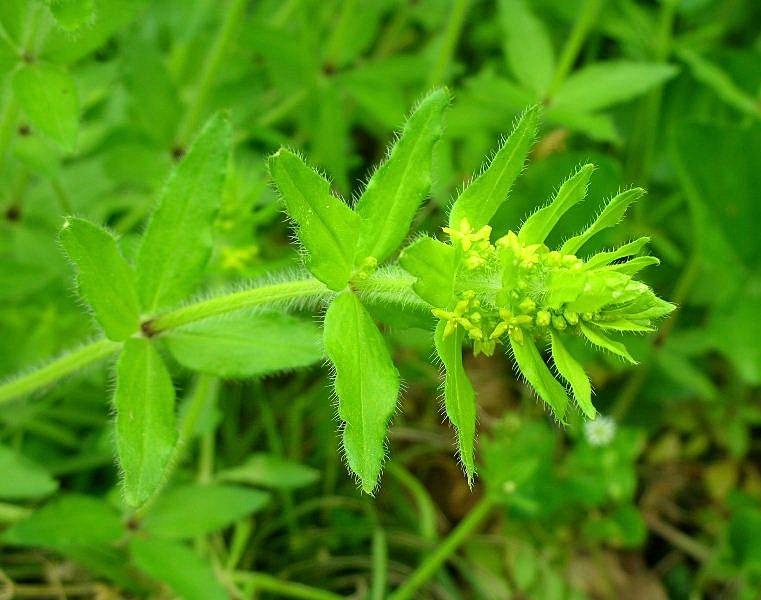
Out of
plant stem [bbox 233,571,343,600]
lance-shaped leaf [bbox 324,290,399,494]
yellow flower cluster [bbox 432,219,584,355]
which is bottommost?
plant stem [bbox 233,571,343,600]

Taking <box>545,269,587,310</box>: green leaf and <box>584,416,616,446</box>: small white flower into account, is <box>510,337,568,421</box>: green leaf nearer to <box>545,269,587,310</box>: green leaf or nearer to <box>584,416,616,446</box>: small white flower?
<box>545,269,587,310</box>: green leaf

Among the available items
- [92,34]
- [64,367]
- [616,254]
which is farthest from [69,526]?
[616,254]

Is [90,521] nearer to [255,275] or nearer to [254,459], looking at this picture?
[254,459]

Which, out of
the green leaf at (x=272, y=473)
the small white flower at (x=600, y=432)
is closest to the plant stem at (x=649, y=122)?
the small white flower at (x=600, y=432)

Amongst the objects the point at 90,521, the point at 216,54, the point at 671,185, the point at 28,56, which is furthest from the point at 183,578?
the point at 671,185

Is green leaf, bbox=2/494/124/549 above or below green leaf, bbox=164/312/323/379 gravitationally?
below

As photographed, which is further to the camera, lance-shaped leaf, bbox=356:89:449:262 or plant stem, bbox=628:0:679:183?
plant stem, bbox=628:0:679:183

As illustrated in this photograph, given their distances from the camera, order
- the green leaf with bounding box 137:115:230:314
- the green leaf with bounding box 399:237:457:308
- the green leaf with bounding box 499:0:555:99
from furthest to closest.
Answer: the green leaf with bounding box 499:0:555:99
the green leaf with bounding box 137:115:230:314
the green leaf with bounding box 399:237:457:308

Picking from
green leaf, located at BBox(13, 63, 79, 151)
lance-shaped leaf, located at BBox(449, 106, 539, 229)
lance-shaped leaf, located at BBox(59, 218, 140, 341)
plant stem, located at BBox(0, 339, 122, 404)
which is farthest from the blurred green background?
lance-shaped leaf, located at BBox(449, 106, 539, 229)
